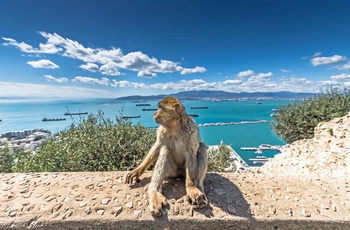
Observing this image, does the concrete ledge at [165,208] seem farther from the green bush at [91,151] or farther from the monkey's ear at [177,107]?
the monkey's ear at [177,107]

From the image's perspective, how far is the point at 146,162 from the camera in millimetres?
2436

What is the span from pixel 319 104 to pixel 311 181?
24.2 ft

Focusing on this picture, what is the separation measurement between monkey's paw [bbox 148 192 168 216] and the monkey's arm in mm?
399

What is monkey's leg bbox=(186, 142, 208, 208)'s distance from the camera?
2141 mm

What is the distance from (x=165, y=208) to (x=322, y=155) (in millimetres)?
4890

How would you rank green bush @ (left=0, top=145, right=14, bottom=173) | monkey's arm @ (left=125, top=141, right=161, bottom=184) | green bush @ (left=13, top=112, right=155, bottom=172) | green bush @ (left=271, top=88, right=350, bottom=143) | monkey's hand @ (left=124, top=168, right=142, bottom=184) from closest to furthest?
1. monkey's arm @ (left=125, top=141, right=161, bottom=184)
2. monkey's hand @ (left=124, top=168, right=142, bottom=184)
3. green bush @ (left=13, top=112, right=155, bottom=172)
4. green bush @ (left=0, top=145, right=14, bottom=173)
5. green bush @ (left=271, top=88, right=350, bottom=143)

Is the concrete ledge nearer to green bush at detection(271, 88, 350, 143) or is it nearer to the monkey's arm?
the monkey's arm

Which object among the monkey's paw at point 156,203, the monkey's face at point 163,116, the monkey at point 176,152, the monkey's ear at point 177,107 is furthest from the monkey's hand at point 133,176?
the monkey's ear at point 177,107

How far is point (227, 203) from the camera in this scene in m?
2.40

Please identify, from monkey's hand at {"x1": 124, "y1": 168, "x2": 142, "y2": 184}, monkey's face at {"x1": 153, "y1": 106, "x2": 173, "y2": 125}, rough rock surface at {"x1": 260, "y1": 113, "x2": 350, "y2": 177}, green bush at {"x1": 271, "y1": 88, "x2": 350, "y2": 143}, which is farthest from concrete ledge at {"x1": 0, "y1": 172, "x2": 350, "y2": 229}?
green bush at {"x1": 271, "y1": 88, "x2": 350, "y2": 143}

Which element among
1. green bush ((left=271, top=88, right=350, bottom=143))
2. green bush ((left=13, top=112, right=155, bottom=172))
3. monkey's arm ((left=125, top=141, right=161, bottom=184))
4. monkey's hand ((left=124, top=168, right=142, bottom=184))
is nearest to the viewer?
monkey's arm ((left=125, top=141, right=161, bottom=184))

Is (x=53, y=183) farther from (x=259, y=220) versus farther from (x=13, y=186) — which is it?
(x=259, y=220)

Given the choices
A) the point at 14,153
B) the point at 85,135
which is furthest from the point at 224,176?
the point at 14,153

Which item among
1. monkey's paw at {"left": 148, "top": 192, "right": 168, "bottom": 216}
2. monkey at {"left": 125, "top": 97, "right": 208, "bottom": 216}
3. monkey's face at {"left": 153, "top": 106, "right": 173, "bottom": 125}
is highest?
monkey's face at {"left": 153, "top": 106, "right": 173, "bottom": 125}
